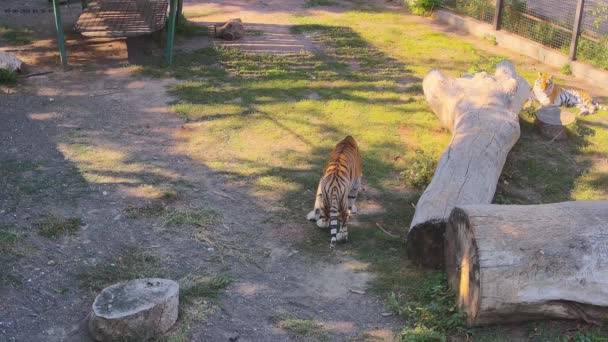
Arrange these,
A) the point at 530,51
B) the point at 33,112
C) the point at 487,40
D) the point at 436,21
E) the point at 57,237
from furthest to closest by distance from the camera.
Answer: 1. the point at 436,21
2. the point at 487,40
3. the point at 530,51
4. the point at 33,112
5. the point at 57,237

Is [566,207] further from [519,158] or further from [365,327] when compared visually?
[519,158]

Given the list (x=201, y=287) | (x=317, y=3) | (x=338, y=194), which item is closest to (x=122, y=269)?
(x=201, y=287)

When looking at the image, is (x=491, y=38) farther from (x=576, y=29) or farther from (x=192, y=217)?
(x=192, y=217)

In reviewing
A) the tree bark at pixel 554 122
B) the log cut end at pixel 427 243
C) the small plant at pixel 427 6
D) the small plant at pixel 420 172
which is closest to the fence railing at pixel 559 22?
the small plant at pixel 427 6

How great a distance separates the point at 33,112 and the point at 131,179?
2.56 m

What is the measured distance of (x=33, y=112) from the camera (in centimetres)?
905

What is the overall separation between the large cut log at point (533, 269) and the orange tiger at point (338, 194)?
4.83ft

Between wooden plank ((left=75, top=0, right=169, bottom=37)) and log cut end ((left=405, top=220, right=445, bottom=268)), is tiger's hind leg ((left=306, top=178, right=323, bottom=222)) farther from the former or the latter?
wooden plank ((left=75, top=0, right=169, bottom=37))

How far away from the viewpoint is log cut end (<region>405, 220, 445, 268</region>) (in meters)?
5.65

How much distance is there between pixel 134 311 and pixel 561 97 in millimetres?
7128

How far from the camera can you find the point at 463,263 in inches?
200

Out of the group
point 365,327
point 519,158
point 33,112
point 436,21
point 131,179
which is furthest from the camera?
point 436,21

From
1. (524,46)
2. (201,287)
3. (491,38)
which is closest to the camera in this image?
(201,287)

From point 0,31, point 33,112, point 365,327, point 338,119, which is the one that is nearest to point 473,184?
point 365,327
